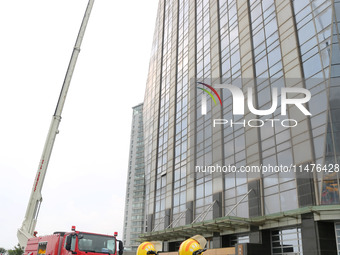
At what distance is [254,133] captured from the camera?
31891mm

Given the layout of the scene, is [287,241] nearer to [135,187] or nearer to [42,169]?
[42,169]

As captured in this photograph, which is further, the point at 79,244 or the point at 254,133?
the point at 254,133

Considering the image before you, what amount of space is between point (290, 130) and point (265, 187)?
5522 millimetres

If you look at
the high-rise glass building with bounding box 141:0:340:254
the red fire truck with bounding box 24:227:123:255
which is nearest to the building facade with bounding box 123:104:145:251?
the high-rise glass building with bounding box 141:0:340:254

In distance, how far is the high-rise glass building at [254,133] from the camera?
2500 centimetres

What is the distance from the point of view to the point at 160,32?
6662cm

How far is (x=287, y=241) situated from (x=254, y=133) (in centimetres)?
1014

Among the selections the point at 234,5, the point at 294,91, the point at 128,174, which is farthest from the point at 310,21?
the point at 128,174

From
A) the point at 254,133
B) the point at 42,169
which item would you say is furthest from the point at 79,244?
the point at 254,133

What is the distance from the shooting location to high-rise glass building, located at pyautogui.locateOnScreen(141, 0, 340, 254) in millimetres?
25000

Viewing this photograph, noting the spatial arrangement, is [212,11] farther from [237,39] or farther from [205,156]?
[205,156]

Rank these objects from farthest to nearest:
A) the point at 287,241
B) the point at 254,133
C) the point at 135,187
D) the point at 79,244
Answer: the point at 135,187 < the point at 254,133 < the point at 287,241 < the point at 79,244

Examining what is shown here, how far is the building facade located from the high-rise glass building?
257ft

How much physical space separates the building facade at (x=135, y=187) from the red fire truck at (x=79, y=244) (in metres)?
101
